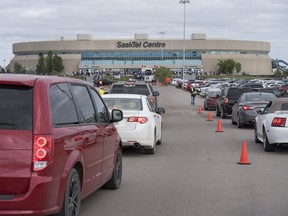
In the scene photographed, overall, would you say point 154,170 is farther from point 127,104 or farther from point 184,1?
point 184,1

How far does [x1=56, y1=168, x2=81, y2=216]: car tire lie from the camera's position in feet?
19.6

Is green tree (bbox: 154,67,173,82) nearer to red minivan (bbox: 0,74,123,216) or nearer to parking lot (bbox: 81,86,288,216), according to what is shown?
parking lot (bbox: 81,86,288,216)

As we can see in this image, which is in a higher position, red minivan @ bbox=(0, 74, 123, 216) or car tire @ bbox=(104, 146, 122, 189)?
red minivan @ bbox=(0, 74, 123, 216)

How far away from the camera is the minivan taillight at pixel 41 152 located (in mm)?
5430

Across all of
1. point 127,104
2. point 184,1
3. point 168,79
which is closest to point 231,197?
point 127,104

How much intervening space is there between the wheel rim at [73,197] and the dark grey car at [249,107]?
15.3 metres

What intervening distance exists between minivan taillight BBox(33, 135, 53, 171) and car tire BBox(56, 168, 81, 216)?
63 centimetres

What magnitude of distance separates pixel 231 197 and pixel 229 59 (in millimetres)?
153340

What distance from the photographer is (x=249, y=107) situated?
21.5 m

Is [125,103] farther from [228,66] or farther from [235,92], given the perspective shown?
[228,66]

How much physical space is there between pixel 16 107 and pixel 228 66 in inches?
6063

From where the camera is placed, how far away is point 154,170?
37.2ft

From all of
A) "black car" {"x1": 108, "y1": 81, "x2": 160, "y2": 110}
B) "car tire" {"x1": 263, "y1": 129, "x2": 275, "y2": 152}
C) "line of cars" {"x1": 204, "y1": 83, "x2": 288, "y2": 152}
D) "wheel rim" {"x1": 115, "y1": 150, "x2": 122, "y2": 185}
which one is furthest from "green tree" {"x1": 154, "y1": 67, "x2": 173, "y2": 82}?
"wheel rim" {"x1": 115, "y1": 150, "x2": 122, "y2": 185}

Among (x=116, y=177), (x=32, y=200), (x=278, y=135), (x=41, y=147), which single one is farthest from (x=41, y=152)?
(x=278, y=135)
